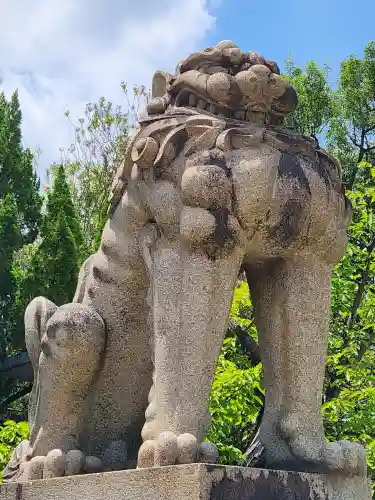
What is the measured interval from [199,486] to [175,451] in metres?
0.23

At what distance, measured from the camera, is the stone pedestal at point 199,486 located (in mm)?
2974

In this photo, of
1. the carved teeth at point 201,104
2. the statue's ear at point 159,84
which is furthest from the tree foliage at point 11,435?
the carved teeth at point 201,104

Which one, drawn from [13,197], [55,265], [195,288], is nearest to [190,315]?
[195,288]

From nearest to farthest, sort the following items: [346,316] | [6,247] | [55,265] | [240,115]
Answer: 1. [240,115]
2. [346,316]
3. [55,265]
4. [6,247]

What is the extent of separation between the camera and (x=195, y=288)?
3.42 m

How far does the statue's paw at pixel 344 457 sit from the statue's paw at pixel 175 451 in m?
0.60

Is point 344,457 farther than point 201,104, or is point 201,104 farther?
point 201,104

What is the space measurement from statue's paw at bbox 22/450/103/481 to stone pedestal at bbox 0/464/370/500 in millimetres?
117

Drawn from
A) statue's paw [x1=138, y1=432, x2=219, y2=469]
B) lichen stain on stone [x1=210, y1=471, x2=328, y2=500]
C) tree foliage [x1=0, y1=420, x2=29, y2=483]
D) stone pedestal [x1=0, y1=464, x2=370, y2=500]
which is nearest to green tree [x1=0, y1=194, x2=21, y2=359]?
tree foliage [x1=0, y1=420, x2=29, y2=483]

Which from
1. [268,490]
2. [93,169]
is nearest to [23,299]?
[93,169]

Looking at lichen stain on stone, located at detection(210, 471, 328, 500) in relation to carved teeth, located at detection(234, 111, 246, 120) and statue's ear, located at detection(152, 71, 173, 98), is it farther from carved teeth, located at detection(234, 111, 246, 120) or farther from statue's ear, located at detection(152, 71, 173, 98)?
statue's ear, located at detection(152, 71, 173, 98)

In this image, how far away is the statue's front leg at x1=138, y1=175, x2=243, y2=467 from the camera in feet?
10.9

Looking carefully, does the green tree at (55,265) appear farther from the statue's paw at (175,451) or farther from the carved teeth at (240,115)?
the statue's paw at (175,451)

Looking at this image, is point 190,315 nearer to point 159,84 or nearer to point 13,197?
point 159,84
